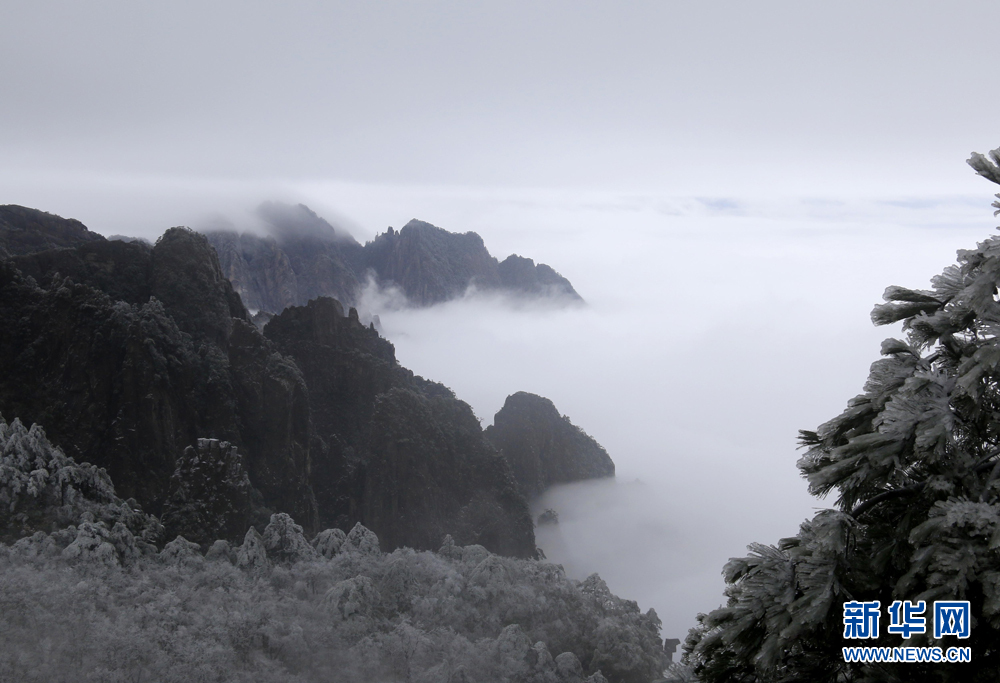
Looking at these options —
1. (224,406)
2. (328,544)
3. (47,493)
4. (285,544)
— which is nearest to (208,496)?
(285,544)

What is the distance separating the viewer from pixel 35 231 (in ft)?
253

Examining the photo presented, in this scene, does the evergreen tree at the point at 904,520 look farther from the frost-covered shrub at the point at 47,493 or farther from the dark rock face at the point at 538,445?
the dark rock face at the point at 538,445

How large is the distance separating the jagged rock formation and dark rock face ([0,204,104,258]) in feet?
44.1

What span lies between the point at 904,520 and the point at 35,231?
312ft

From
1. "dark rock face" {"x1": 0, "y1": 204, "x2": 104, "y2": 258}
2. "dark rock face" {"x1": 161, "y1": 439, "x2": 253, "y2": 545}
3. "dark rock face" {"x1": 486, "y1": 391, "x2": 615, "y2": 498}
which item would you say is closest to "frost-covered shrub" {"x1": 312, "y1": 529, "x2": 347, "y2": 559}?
"dark rock face" {"x1": 161, "y1": 439, "x2": 253, "y2": 545}

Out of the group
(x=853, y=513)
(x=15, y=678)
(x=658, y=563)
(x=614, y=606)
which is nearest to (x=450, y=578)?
(x=614, y=606)

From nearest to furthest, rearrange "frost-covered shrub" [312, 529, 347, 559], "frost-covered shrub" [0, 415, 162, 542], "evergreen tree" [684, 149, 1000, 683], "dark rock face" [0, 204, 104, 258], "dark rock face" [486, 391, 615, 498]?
"evergreen tree" [684, 149, 1000, 683]
"frost-covered shrub" [0, 415, 162, 542]
"frost-covered shrub" [312, 529, 347, 559]
"dark rock face" [0, 204, 104, 258]
"dark rock face" [486, 391, 615, 498]

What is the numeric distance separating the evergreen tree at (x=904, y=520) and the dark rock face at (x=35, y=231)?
8272cm

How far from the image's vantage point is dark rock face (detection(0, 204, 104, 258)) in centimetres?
7288

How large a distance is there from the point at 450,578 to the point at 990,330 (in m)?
43.4

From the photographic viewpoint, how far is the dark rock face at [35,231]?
72.9m

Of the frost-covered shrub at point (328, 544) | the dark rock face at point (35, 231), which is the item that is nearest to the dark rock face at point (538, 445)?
the frost-covered shrub at point (328, 544)

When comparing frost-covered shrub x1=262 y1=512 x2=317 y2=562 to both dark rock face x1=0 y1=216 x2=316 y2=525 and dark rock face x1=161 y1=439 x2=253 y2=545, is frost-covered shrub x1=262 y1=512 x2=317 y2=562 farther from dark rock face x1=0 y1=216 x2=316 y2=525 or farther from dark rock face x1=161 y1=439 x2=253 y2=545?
dark rock face x1=0 y1=216 x2=316 y2=525

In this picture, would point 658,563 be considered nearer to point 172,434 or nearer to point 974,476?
point 172,434
